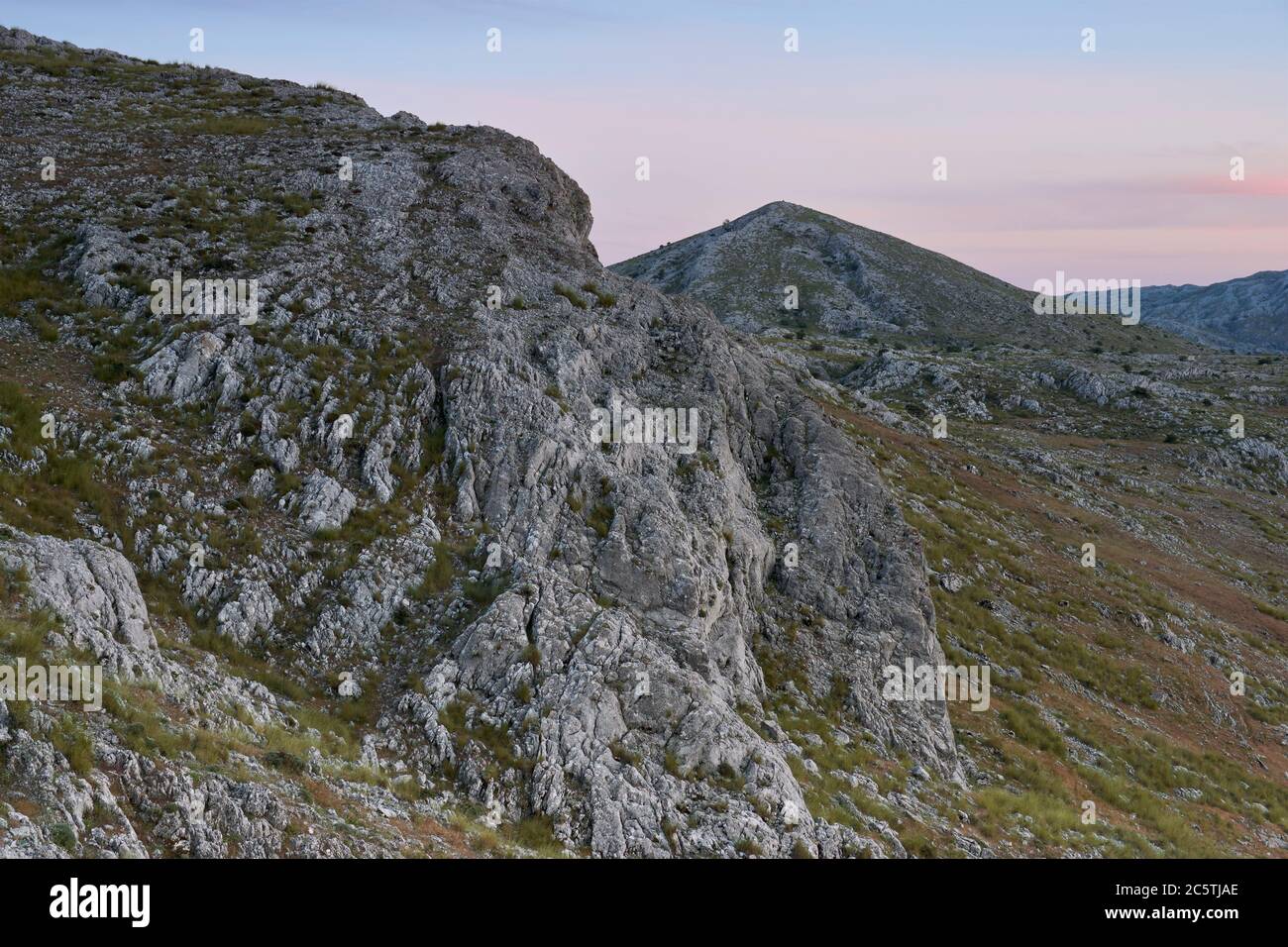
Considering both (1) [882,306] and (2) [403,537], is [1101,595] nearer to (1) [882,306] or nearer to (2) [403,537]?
(2) [403,537]

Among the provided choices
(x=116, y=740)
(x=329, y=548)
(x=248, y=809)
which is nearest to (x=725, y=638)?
(x=329, y=548)

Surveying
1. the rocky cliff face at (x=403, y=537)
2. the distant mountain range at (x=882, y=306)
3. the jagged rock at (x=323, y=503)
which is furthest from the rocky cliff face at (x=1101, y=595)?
the distant mountain range at (x=882, y=306)

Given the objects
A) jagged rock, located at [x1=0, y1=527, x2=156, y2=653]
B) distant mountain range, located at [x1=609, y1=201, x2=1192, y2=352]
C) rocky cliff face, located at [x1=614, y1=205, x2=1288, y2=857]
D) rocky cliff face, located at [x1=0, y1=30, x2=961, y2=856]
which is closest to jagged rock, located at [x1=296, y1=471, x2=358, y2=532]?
rocky cliff face, located at [x1=0, y1=30, x2=961, y2=856]

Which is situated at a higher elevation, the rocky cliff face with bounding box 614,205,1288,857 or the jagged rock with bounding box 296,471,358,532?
the jagged rock with bounding box 296,471,358,532

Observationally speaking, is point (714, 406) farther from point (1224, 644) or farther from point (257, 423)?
point (1224, 644)

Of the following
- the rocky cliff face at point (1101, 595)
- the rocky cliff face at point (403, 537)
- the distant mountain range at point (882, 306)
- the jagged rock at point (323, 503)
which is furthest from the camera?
A: the distant mountain range at point (882, 306)

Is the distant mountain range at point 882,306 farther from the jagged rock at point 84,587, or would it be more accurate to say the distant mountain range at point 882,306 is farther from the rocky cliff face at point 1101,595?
the jagged rock at point 84,587

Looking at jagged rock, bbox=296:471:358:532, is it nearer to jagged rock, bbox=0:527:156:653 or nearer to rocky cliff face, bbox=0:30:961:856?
rocky cliff face, bbox=0:30:961:856

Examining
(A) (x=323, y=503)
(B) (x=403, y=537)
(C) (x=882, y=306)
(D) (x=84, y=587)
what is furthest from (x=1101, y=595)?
(C) (x=882, y=306)
